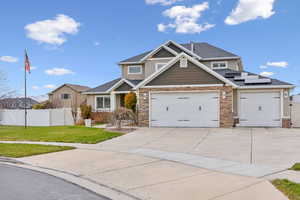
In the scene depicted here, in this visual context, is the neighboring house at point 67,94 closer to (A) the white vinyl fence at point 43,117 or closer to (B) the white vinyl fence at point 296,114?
(A) the white vinyl fence at point 43,117

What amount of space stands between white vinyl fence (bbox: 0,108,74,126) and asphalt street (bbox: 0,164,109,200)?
17.1m

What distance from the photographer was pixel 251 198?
5109 millimetres

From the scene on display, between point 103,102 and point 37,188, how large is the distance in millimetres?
20456

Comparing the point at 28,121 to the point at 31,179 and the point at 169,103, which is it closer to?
the point at 169,103

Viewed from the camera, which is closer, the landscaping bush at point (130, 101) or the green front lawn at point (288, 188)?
the green front lawn at point (288, 188)

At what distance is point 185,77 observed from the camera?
17922mm

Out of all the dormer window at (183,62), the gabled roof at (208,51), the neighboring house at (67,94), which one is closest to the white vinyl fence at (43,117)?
the dormer window at (183,62)

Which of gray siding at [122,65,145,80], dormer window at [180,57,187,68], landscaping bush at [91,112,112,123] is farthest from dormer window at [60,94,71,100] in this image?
dormer window at [180,57,187,68]

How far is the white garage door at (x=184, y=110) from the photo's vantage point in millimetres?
17469

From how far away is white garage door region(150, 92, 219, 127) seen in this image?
17.5 metres

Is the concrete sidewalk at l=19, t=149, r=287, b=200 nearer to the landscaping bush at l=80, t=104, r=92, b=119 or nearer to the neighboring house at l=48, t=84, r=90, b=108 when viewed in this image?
the landscaping bush at l=80, t=104, r=92, b=119

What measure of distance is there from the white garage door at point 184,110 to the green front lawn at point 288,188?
448 inches

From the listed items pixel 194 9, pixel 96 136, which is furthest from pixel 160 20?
pixel 96 136

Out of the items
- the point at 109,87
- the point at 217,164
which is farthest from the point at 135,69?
the point at 217,164
